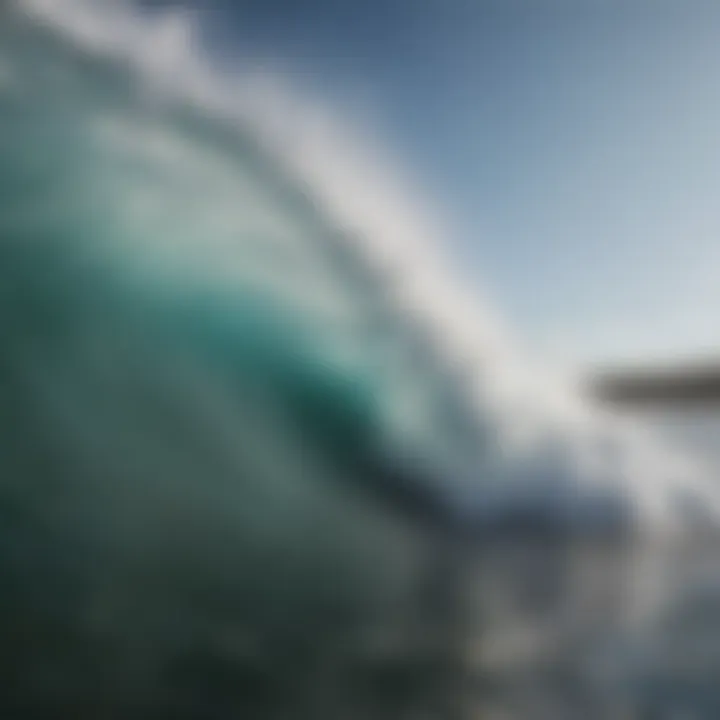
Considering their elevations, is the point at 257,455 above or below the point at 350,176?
below

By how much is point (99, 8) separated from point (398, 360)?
2.22 feet

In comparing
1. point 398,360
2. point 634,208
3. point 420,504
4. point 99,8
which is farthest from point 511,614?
point 99,8

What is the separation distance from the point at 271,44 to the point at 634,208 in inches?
22.9

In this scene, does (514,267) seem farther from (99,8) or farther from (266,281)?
(99,8)

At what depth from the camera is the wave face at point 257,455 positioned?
1.15m

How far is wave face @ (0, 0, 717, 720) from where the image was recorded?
1150mm

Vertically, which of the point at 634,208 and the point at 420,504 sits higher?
the point at 634,208

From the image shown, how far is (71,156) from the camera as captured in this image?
1.23 m

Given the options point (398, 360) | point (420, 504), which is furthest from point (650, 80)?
point (420, 504)

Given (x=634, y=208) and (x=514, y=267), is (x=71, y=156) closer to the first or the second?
(x=514, y=267)

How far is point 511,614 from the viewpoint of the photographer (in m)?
1.19

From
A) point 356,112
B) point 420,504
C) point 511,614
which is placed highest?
point 356,112

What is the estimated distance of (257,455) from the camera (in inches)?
47.4

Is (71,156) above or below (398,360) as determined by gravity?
above
